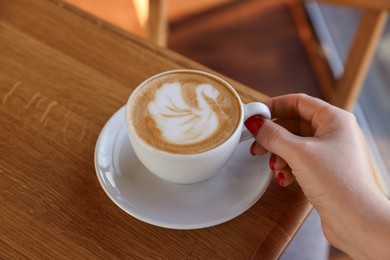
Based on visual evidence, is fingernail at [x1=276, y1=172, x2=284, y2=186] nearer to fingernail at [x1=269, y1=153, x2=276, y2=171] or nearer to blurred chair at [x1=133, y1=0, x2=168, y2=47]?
fingernail at [x1=269, y1=153, x2=276, y2=171]

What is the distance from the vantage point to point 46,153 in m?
0.64

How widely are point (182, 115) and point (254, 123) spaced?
0.10 metres

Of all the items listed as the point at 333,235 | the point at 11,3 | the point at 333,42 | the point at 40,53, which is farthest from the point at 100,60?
the point at 333,42

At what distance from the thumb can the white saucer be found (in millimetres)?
41

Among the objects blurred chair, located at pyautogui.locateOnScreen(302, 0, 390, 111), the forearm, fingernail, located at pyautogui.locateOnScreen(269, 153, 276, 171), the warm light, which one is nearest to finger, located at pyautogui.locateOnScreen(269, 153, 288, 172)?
fingernail, located at pyautogui.locateOnScreen(269, 153, 276, 171)

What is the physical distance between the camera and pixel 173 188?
0.61 metres

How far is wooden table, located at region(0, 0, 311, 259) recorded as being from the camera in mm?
564

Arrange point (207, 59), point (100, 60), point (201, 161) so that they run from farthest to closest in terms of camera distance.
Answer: point (207, 59), point (100, 60), point (201, 161)

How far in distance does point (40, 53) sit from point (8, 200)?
0.27 m

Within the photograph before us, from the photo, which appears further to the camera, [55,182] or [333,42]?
[333,42]

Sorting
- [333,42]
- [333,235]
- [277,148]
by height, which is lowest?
[333,42]

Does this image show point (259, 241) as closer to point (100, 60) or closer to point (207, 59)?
point (100, 60)

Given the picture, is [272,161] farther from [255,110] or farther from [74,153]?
[74,153]

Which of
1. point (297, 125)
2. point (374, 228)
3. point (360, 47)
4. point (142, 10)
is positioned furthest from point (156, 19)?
point (374, 228)
